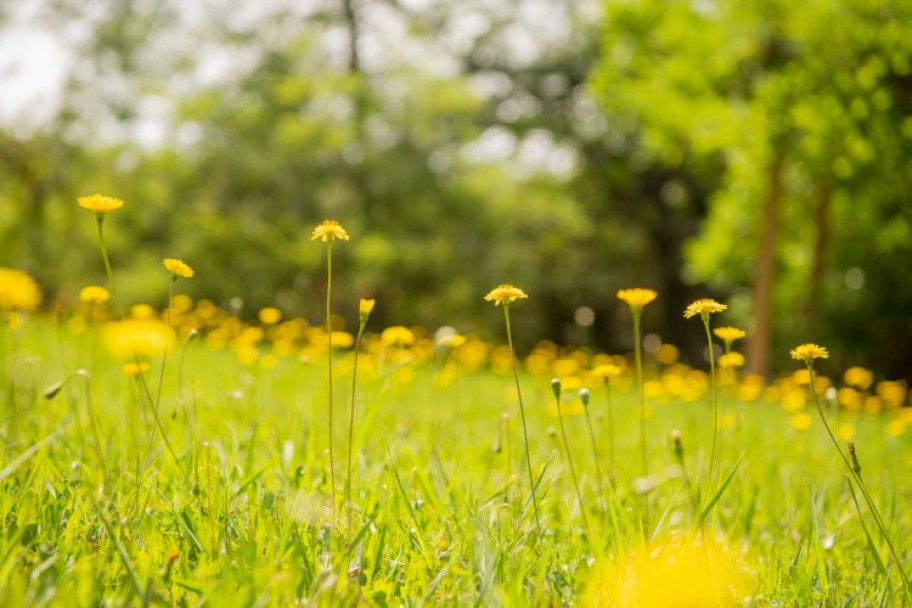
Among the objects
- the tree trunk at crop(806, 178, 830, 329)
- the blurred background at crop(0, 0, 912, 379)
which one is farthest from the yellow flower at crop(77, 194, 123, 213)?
the tree trunk at crop(806, 178, 830, 329)

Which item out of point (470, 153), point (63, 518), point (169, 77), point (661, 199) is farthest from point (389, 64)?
point (63, 518)

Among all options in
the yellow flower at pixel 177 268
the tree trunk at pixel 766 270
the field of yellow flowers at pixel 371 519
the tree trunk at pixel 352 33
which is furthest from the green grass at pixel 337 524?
the tree trunk at pixel 352 33

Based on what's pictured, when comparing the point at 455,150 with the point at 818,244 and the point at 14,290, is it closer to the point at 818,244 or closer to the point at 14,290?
the point at 818,244

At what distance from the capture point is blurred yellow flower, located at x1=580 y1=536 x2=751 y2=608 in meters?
1.15

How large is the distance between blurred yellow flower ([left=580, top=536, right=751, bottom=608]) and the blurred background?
7203mm

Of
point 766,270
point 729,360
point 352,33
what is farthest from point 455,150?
point 729,360

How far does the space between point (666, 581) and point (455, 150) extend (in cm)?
1121

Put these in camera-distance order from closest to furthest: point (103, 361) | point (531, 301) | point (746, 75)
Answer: point (103, 361) → point (746, 75) → point (531, 301)

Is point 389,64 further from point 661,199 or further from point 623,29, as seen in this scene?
point 661,199

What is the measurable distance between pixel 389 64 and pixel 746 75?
16.4 feet

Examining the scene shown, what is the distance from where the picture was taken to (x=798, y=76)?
294 inches

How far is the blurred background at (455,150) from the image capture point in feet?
25.7

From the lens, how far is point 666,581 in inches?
46.3

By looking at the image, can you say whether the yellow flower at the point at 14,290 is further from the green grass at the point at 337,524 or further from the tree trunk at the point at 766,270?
the tree trunk at the point at 766,270
